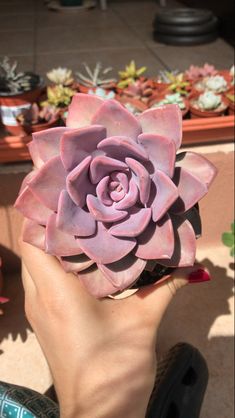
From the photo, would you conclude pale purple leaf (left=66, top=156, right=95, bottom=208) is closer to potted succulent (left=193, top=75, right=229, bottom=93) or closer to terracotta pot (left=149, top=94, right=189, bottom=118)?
terracotta pot (left=149, top=94, right=189, bottom=118)

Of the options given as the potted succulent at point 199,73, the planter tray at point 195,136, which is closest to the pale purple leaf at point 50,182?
the planter tray at point 195,136

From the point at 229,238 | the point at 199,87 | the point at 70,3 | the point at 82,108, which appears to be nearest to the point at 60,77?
the point at 199,87

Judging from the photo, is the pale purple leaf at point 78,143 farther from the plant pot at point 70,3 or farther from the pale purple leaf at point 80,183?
the plant pot at point 70,3

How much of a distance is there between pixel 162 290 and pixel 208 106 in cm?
57

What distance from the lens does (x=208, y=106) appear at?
2.98 ft

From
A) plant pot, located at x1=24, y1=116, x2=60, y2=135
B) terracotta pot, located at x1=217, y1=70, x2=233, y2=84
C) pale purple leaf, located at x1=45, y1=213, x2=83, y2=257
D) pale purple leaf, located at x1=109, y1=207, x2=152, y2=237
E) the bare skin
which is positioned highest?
pale purple leaf, located at x1=109, y1=207, x2=152, y2=237

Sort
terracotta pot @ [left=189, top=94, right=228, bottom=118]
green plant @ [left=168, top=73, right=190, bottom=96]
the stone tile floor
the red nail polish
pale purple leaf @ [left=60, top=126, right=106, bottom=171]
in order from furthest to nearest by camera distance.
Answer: green plant @ [left=168, top=73, right=190, bottom=96]
terracotta pot @ [left=189, top=94, right=228, bottom=118]
the stone tile floor
the red nail polish
pale purple leaf @ [left=60, top=126, right=106, bottom=171]

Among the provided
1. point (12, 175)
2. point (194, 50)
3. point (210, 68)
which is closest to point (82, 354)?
point (12, 175)

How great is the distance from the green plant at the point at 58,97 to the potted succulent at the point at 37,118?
0.04m

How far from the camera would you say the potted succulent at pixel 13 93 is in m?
0.87

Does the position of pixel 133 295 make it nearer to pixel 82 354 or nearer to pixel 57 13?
pixel 82 354

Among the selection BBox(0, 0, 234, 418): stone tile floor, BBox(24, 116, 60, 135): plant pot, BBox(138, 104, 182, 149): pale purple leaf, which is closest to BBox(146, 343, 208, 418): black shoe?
BBox(0, 0, 234, 418): stone tile floor

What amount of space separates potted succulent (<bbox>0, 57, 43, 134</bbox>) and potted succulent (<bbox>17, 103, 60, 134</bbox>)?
0.02 meters

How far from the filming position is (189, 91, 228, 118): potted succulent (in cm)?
91
